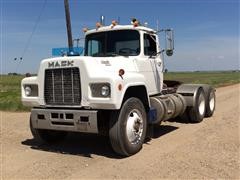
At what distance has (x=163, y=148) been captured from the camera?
7.98 meters

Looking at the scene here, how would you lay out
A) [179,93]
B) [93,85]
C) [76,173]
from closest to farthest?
[76,173] → [93,85] → [179,93]

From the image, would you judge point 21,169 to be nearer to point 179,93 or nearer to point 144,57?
point 144,57

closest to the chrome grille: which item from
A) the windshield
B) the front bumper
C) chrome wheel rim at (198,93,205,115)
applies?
the front bumper

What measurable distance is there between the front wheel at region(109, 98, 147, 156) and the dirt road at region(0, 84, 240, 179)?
0.66 ft

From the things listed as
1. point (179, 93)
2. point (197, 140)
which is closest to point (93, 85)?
point (197, 140)

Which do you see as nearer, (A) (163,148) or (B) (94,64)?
(B) (94,64)

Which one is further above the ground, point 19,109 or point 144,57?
point 144,57

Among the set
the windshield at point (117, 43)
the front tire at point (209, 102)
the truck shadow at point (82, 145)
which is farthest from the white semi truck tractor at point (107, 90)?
the front tire at point (209, 102)

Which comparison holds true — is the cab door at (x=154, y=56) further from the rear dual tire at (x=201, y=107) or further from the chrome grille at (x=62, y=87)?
the chrome grille at (x=62, y=87)

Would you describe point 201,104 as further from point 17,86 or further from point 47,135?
point 17,86

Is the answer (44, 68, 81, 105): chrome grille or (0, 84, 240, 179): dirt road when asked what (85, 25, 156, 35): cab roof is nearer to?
(44, 68, 81, 105): chrome grille

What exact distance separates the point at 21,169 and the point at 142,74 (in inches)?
135

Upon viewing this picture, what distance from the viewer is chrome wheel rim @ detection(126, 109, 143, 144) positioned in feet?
24.6

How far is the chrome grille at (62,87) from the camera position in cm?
729
